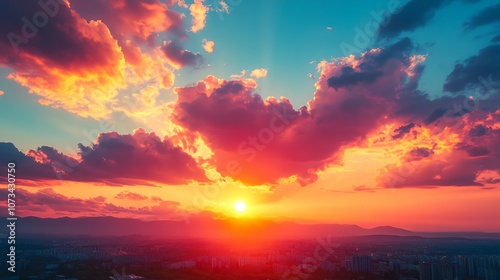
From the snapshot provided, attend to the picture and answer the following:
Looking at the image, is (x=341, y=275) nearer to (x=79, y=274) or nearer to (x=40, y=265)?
(x=79, y=274)

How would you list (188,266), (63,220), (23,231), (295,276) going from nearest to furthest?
(295,276) → (188,266) → (23,231) → (63,220)

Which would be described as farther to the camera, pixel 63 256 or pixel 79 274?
pixel 63 256

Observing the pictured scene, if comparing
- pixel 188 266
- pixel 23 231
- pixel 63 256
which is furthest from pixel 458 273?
pixel 23 231

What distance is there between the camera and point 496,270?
51406 millimetres

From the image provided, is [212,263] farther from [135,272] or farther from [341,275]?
[341,275]

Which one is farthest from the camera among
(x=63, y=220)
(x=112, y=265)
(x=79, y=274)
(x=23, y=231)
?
(x=63, y=220)

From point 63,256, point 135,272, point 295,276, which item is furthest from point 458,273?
point 63,256

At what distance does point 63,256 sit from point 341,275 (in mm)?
48807

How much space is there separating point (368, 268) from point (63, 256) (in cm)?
5362

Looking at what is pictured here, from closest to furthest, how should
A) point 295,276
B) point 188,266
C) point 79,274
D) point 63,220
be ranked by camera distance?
point 79,274
point 295,276
point 188,266
point 63,220

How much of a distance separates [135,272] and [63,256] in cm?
2258

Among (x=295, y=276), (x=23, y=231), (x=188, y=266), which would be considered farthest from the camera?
(x=23, y=231)

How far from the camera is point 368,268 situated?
2313 inches

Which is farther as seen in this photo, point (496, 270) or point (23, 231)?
point (23, 231)
